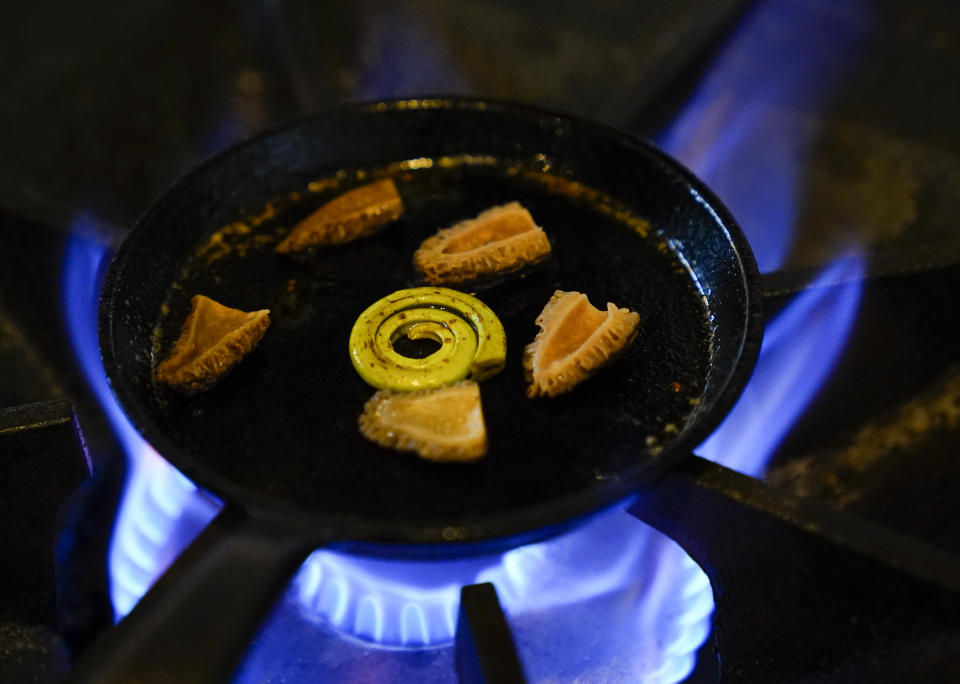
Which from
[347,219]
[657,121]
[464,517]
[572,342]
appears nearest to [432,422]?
[464,517]

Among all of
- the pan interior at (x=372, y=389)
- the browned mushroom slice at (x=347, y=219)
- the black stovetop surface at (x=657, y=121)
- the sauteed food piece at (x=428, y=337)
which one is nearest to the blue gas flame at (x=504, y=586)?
the black stovetop surface at (x=657, y=121)

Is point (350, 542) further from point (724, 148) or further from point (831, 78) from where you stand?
point (831, 78)

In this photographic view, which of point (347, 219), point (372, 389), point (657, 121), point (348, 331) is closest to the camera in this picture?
point (372, 389)

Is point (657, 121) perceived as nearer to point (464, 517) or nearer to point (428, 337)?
point (428, 337)

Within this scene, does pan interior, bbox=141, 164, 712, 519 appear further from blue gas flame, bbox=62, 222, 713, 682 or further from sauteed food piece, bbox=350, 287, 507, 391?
blue gas flame, bbox=62, 222, 713, 682

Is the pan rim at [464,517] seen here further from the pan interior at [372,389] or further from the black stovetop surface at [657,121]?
the black stovetop surface at [657,121]
